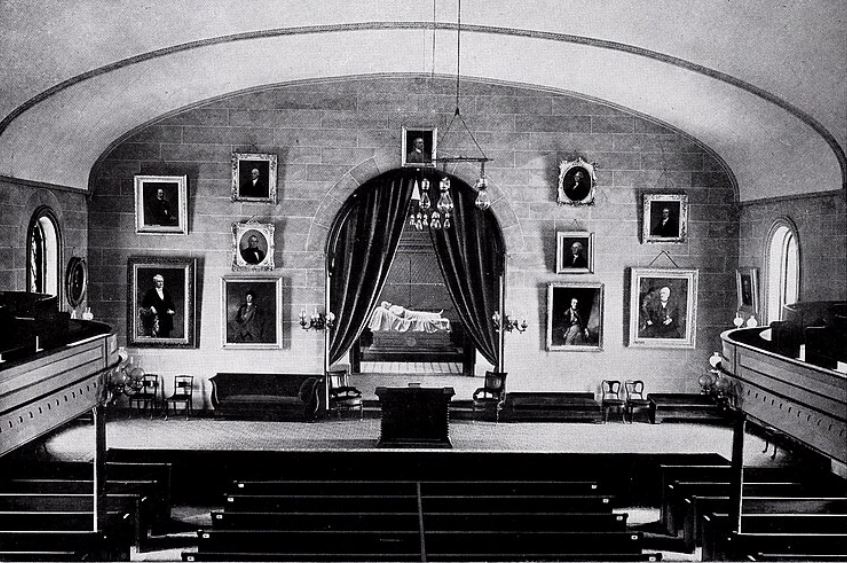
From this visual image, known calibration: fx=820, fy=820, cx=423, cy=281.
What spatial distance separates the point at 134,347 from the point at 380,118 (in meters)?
5.62

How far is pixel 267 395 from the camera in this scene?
13492mm

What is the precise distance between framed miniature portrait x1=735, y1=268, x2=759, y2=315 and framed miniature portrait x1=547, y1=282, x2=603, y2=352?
221cm

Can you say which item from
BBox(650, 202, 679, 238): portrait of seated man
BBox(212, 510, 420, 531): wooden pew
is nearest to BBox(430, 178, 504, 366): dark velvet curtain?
BBox(650, 202, 679, 238): portrait of seated man

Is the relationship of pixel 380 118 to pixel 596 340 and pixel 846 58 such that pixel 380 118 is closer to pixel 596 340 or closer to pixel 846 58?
pixel 596 340

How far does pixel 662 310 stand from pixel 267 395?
22.2ft

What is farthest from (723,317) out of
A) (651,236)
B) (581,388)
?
(581,388)

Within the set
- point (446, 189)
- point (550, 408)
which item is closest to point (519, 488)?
point (446, 189)

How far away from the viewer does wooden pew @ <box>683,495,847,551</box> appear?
Result: 28.3 ft

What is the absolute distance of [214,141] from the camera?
45.1ft

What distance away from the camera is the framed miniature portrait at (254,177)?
13.7 metres

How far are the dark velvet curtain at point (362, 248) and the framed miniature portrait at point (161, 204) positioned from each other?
8.33 feet

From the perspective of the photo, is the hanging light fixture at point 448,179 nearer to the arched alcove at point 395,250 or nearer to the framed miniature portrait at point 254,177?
the arched alcove at point 395,250

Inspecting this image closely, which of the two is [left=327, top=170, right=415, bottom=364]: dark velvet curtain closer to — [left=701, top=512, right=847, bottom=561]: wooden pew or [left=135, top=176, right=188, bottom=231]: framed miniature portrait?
[left=135, top=176, right=188, bottom=231]: framed miniature portrait

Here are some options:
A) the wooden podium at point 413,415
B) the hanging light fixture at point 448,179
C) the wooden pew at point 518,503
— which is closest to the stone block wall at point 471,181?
the hanging light fixture at point 448,179
